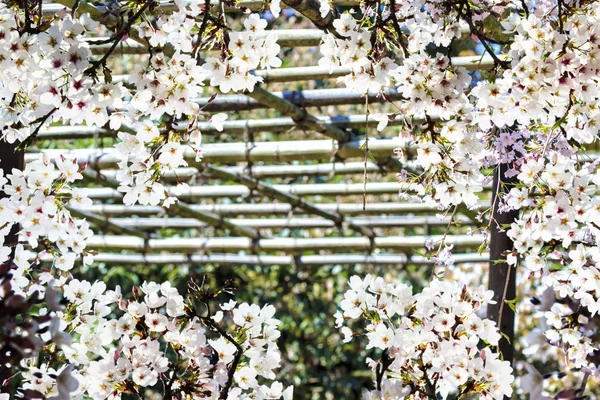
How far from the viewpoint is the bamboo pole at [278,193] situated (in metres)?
3.95

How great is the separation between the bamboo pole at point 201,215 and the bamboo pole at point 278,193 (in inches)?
10.8

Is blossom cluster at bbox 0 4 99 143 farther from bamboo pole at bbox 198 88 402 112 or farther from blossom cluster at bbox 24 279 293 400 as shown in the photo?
bamboo pole at bbox 198 88 402 112

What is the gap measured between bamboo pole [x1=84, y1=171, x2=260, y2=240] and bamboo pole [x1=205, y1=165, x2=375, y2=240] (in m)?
0.27

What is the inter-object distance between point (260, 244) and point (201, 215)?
53cm

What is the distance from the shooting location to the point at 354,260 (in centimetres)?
520

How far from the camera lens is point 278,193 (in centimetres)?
414

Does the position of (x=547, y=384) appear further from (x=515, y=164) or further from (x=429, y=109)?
(x=429, y=109)

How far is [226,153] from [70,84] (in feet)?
6.85

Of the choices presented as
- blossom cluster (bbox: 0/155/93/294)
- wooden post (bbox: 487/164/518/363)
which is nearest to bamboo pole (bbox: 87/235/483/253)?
wooden post (bbox: 487/164/518/363)

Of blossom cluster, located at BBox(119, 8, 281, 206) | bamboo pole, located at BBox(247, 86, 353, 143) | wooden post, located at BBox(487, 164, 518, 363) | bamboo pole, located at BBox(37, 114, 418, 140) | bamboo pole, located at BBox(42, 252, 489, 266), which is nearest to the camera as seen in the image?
blossom cluster, located at BBox(119, 8, 281, 206)

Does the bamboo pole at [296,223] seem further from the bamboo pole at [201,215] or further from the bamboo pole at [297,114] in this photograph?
the bamboo pole at [297,114]

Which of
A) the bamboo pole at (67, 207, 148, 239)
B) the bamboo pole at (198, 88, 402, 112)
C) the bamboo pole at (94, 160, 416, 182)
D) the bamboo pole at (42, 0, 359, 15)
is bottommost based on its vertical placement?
the bamboo pole at (67, 207, 148, 239)

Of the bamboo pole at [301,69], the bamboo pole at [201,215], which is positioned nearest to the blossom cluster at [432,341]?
the bamboo pole at [301,69]

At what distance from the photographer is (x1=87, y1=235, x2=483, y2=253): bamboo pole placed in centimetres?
475
